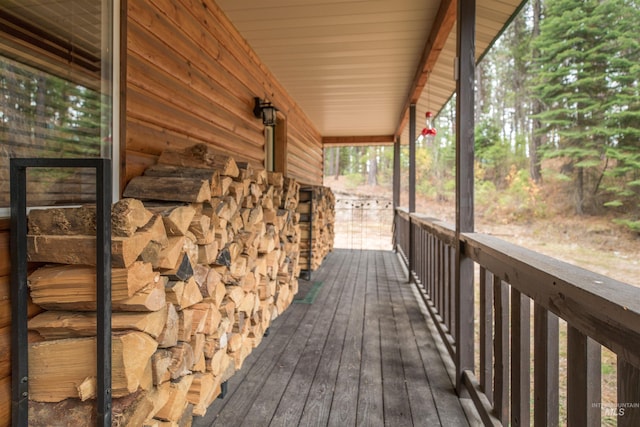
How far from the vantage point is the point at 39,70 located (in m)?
1.31

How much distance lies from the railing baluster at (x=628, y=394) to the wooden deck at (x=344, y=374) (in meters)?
1.10

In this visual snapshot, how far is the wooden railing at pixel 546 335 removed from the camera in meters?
0.79

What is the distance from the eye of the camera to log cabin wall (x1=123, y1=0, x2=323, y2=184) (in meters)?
1.83

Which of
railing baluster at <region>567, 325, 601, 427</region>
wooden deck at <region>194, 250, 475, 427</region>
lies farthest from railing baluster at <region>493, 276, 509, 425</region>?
railing baluster at <region>567, 325, 601, 427</region>

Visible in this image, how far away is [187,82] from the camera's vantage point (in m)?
2.35

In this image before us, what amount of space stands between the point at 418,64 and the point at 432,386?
295 cm

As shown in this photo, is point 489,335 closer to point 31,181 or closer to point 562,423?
point 562,423

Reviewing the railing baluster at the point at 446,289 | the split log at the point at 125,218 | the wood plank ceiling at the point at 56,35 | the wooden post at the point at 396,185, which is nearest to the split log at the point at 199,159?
the wood plank ceiling at the point at 56,35

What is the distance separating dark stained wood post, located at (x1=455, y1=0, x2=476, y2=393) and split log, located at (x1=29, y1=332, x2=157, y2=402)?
1666 millimetres

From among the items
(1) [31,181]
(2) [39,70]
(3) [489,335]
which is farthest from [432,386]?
(2) [39,70]

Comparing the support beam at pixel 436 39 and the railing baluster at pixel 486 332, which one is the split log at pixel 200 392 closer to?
the railing baluster at pixel 486 332

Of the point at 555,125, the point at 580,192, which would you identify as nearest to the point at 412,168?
the point at 580,192

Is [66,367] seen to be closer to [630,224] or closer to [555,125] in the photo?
[630,224]

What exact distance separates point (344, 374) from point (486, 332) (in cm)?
86
